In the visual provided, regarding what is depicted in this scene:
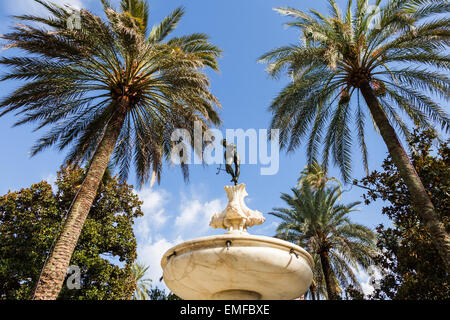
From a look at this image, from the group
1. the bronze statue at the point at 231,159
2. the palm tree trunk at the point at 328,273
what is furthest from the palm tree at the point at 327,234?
the bronze statue at the point at 231,159

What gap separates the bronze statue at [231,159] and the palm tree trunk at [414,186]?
3.72 meters

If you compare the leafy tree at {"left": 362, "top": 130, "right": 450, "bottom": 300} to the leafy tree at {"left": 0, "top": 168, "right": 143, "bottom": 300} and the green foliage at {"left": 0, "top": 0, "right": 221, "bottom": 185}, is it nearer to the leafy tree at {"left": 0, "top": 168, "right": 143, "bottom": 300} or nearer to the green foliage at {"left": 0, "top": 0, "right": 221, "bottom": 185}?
the green foliage at {"left": 0, "top": 0, "right": 221, "bottom": 185}

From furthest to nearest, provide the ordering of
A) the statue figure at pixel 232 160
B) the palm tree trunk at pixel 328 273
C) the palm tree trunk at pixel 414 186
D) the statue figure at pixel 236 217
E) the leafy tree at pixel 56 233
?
the palm tree trunk at pixel 328 273 < the leafy tree at pixel 56 233 < the statue figure at pixel 232 160 < the palm tree trunk at pixel 414 186 < the statue figure at pixel 236 217

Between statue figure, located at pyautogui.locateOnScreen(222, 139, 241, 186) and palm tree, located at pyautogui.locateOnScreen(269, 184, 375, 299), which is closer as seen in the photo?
statue figure, located at pyautogui.locateOnScreen(222, 139, 241, 186)

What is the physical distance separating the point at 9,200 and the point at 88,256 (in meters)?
4.18

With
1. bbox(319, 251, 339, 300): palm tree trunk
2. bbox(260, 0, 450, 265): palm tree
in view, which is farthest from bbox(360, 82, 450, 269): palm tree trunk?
bbox(319, 251, 339, 300): palm tree trunk

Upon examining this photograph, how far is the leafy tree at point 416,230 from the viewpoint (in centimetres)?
808

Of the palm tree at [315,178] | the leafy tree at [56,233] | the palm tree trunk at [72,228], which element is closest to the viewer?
the palm tree trunk at [72,228]

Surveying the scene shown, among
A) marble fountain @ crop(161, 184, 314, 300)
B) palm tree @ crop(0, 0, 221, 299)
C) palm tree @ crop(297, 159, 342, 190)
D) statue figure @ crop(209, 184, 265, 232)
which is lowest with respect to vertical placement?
marble fountain @ crop(161, 184, 314, 300)

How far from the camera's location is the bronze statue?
7.23 m

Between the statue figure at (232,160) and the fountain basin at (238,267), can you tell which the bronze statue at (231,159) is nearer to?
the statue figure at (232,160)

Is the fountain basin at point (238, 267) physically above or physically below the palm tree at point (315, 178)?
below

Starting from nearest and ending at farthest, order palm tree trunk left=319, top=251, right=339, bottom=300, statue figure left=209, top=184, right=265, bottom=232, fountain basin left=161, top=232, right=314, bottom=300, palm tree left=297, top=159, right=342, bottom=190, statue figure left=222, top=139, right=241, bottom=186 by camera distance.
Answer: fountain basin left=161, top=232, right=314, bottom=300
statue figure left=209, top=184, right=265, bottom=232
statue figure left=222, top=139, right=241, bottom=186
palm tree trunk left=319, top=251, right=339, bottom=300
palm tree left=297, top=159, right=342, bottom=190

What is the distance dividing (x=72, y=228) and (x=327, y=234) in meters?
12.9
